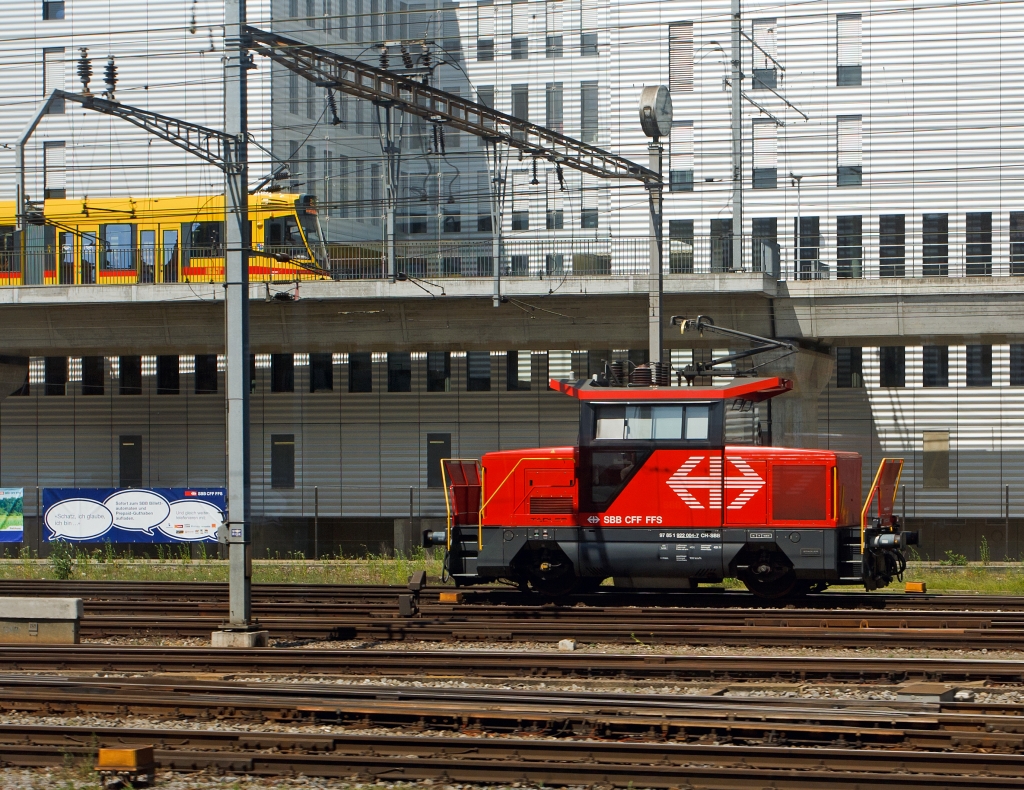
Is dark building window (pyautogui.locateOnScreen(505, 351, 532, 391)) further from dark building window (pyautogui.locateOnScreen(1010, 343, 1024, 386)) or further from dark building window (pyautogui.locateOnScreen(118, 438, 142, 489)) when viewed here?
dark building window (pyautogui.locateOnScreen(1010, 343, 1024, 386))

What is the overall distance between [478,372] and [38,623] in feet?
82.6

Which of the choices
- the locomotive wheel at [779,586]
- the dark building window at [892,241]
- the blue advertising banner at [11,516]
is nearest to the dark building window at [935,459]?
the dark building window at [892,241]

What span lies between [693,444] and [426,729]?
8.08m

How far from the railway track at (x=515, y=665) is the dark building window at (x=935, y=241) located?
92.3 feet

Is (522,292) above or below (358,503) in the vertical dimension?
above

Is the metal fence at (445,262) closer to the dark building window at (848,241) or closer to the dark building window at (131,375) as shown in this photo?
the dark building window at (848,241)

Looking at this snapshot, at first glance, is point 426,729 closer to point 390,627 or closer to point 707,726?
point 707,726

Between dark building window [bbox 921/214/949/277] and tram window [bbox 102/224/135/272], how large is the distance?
24.5 metres

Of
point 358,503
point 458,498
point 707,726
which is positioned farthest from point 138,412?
point 707,726

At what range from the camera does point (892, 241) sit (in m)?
39.9

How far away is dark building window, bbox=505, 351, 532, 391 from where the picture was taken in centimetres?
3944

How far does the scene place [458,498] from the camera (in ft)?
60.6

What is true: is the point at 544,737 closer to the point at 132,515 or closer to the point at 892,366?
the point at 132,515

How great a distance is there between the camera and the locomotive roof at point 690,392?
16969 mm
